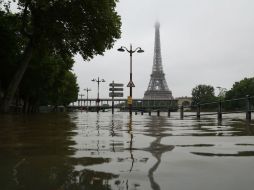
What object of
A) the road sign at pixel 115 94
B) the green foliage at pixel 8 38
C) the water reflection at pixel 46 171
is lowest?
the water reflection at pixel 46 171

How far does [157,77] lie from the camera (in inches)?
6186

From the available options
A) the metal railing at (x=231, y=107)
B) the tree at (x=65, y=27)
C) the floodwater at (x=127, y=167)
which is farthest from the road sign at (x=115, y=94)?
the floodwater at (x=127, y=167)

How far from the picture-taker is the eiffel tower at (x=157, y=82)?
514 ft

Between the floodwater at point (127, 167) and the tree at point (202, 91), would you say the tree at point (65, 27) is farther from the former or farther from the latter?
the tree at point (202, 91)

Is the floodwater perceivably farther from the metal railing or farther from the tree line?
the tree line

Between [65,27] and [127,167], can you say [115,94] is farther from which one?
[127,167]

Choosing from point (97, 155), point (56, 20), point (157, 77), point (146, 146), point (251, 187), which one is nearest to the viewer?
point (251, 187)

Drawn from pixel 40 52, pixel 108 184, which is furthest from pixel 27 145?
pixel 40 52

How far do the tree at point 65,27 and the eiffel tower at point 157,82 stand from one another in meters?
123

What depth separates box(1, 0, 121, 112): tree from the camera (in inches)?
1185

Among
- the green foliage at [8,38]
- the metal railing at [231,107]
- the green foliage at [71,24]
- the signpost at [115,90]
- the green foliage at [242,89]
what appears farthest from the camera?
the green foliage at [242,89]

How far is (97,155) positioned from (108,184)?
5.34 feet

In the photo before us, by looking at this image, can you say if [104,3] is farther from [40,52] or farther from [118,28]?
[40,52]

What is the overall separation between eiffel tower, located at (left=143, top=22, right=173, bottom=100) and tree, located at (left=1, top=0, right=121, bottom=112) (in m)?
123
